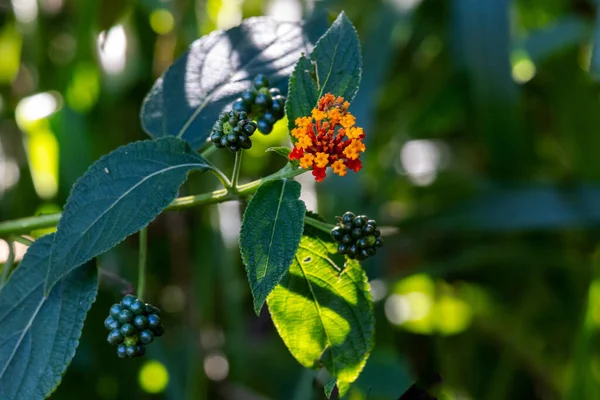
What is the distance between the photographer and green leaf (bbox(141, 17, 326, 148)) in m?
0.49

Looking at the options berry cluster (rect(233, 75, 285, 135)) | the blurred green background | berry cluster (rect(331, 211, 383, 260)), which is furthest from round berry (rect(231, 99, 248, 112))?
the blurred green background

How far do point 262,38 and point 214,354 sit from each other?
540mm

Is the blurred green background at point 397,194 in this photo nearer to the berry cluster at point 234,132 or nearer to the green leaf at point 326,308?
the green leaf at point 326,308

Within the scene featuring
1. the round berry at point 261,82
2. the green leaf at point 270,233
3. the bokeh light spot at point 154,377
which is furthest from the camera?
the bokeh light spot at point 154,377

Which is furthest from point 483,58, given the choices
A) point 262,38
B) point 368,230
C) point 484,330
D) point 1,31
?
point 1,31

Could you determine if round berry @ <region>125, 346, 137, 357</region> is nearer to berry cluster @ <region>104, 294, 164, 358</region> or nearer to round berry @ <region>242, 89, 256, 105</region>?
berry cluster @ <region>104, 294, 164, 358</region>

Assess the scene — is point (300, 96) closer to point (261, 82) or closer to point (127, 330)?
point (261, 82)

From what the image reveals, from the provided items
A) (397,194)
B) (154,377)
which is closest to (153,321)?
(154,377)

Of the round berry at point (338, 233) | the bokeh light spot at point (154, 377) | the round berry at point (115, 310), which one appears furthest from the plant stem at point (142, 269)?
the bokeh light spot at point (154, 377)

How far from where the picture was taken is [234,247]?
94 cm

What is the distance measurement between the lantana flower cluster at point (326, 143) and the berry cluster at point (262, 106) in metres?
0.06

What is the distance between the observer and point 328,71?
406 millimetres

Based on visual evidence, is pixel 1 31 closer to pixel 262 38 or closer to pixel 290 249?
pixel 262 38

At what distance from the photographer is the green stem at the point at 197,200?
396 mm
